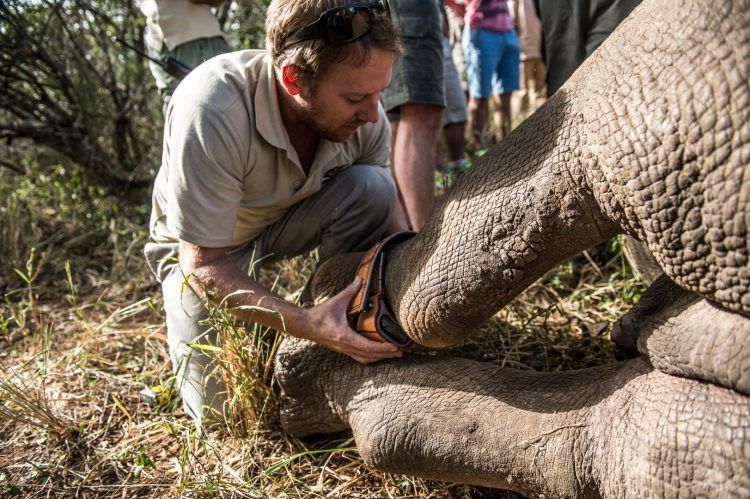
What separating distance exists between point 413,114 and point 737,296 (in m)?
2.20

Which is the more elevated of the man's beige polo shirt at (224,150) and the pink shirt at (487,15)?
the pink shirt at (487,15)

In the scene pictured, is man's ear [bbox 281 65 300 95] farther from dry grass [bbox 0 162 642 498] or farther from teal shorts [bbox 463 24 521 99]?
teal shorts [bbox 463 24 521 99]

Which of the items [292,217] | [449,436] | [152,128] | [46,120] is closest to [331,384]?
[449,436]

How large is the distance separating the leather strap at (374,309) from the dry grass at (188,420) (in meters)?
0.43

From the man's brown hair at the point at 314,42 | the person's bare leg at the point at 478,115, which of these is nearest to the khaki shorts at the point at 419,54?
the man's brown hair at the point at 314,42

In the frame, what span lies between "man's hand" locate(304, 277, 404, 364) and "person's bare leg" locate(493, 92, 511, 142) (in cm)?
433

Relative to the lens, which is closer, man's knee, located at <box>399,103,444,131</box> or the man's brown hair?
the man's brown hair

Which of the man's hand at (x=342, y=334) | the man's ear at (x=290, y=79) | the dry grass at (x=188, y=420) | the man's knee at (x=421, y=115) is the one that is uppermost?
the man's ear at (x=290, y=79)

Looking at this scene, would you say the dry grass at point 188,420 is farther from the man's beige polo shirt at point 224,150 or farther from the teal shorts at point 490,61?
the teal shorts at point 490,61

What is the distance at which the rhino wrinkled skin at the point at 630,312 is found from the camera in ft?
4.18

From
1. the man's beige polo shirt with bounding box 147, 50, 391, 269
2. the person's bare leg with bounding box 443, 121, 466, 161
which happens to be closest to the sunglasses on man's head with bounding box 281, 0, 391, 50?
Result: the man's beige polo shirt with bounding box 147, 50, 391, 269

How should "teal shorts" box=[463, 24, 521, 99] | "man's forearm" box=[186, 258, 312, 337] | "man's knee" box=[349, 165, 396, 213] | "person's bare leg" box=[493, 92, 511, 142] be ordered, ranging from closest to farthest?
"man's forearm" box=[186, 258, 312, 337], "man's knee" box=[349, 165, 396, 213], "teal shorts" box=[463, 24, 521, 99], "person's bare leg" box=[493, 92, 511, 142]

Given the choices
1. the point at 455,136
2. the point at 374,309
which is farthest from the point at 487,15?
the point at 374,309

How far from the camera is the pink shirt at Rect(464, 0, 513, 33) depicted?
5.64m
